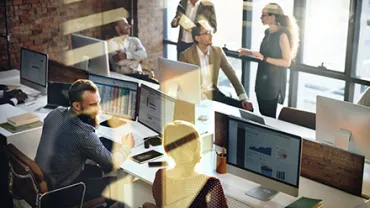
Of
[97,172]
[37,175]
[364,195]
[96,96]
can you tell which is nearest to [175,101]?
[96,96]

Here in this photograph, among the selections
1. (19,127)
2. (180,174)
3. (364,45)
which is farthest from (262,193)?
(364,45)

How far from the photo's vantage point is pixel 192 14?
6.97 meters

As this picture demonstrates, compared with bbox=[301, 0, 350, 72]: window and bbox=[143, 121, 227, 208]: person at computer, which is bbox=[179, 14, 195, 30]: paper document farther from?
bbox=[143, 121, 227, 208]: person at computer

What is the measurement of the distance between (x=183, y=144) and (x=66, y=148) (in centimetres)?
96

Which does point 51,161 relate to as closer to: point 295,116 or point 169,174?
point 169,174

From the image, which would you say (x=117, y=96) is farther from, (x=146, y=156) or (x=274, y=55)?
(x=274, y=55)

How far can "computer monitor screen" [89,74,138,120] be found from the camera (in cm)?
456

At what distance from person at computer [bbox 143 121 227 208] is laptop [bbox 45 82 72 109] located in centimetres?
207

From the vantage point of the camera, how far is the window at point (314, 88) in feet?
19.7

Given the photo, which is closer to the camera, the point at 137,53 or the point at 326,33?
the point at 326,33

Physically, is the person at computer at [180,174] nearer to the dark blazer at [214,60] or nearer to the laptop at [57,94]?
the laptop at [57,94]

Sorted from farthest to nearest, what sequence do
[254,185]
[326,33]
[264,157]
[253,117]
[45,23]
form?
[45,23] → [326,33] → [253,117] → [254,185] → [264,157]

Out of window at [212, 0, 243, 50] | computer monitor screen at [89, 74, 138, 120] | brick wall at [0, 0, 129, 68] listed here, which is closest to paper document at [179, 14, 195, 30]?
window at [212, 0, 243, 50]

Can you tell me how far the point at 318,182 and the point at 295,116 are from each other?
1054mm
